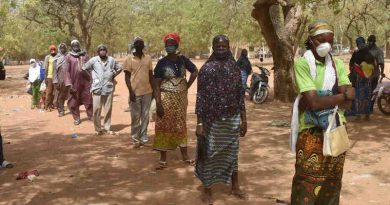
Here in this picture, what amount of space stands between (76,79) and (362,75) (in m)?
6.01

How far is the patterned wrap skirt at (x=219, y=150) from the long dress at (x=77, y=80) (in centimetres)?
594

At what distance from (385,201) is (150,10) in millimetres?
55687

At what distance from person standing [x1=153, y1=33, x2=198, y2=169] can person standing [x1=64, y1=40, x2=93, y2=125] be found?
4429mm

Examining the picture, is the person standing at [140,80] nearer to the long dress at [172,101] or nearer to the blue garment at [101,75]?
the long dress at [172,101]

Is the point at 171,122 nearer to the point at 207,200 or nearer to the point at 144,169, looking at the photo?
the point at 144,169

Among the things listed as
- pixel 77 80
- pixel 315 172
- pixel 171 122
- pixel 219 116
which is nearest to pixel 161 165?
pixel 171 122

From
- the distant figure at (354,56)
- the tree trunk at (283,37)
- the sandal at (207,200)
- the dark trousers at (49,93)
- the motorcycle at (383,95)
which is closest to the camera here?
the sandal at (207,200)

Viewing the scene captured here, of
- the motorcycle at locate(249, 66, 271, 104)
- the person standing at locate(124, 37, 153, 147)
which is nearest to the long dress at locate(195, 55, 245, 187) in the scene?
the person standing at locate(124, 37, 153, 147)

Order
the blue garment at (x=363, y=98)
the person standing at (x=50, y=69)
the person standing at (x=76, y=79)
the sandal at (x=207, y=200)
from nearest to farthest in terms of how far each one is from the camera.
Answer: the sandal at (x=207, y=200) < the blue garment at (x=363, y=98) < the person standing at (x=76, y=79) < the person standing at (x=50, y=69)

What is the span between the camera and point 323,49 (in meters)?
3.33

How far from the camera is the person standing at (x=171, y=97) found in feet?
20.7

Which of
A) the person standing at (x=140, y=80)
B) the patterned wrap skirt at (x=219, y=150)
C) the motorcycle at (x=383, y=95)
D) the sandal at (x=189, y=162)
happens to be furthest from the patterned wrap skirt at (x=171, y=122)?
the motorcycle at (x=383, y=95)

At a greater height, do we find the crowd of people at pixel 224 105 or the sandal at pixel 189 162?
the crowd of people at pixel 224 105

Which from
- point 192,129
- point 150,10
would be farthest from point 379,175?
point 150,10
